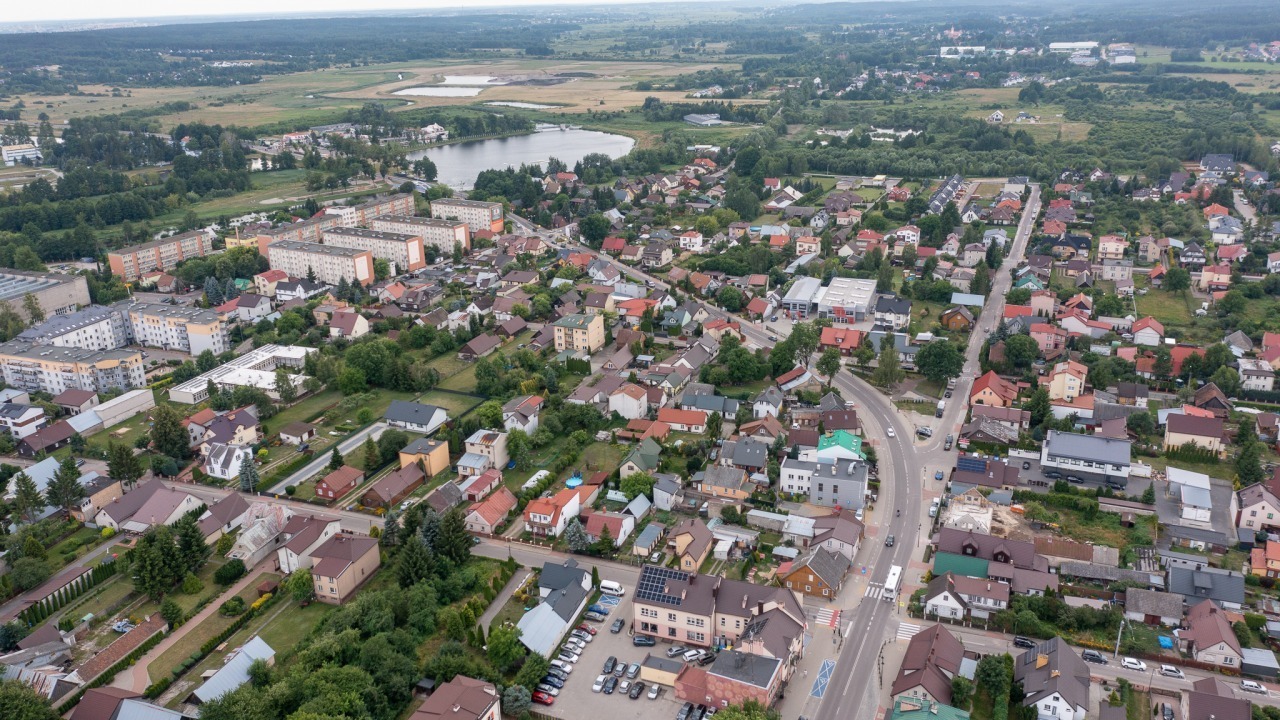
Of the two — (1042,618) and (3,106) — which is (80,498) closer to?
(1042,618)

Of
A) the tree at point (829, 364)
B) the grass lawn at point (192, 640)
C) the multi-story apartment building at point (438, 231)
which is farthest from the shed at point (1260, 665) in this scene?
the multi-story apartment building at point (438, 231)

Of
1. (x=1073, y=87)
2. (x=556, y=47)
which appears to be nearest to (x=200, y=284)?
(x=1073, y=87)

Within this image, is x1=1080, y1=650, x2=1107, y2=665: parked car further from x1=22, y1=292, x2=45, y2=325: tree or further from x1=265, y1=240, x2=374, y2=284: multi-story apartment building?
x1=22, y1=292, x2=45, y2=325: tree

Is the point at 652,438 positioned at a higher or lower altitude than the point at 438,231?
lower

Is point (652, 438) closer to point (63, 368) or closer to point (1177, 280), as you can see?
point (63, 368)

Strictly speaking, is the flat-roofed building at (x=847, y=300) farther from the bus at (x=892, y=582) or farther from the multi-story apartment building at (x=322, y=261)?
the multi-story apartment building at (x=322, y=261)

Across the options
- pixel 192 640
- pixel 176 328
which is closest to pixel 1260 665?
pixel 192 640
